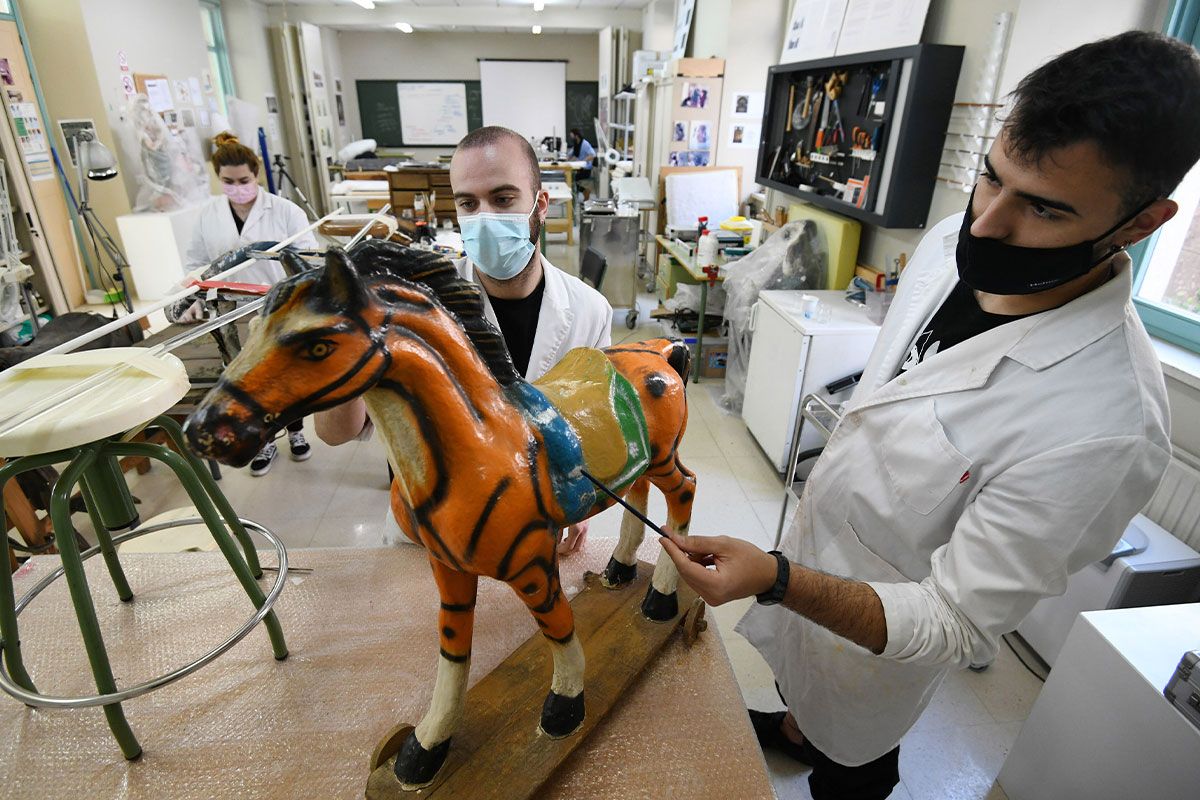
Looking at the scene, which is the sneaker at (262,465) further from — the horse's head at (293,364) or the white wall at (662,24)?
the white wall at (662,24)

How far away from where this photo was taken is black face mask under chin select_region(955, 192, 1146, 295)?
97 cm

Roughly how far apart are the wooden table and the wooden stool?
141 inches

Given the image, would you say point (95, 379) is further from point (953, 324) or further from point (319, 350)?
point (953, 324)

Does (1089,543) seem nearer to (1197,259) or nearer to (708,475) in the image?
(1197,259)

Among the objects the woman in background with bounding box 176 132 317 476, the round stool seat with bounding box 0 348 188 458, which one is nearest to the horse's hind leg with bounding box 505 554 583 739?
the round stool seat with bounding box 0 348 188 458

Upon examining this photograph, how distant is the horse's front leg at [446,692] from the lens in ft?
3.48

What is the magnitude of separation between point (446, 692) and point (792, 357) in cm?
252

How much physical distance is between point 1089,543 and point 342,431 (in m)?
1.35

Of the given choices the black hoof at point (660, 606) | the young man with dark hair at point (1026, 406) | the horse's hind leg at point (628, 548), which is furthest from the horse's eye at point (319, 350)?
the black hoof at point (660, 606)

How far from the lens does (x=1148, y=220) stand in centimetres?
93

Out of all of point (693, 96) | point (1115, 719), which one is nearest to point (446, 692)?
point (1115, 719)

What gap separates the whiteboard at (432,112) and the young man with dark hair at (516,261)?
1121 centimetres

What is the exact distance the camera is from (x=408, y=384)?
84 centimetres

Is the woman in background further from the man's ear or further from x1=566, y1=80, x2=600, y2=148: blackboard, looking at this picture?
x1=566, y1=80, x2=600, y2=148: blackboard
